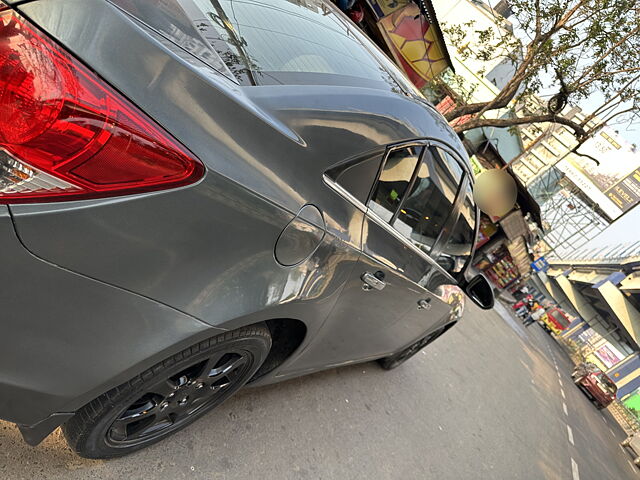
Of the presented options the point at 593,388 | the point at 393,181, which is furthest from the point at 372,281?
the point at 593,388

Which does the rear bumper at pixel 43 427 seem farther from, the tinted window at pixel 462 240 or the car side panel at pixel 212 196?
the tinted window at pixel 462 240

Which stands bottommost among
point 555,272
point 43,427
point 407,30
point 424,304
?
point 43,427

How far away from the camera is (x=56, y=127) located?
0.97 meters

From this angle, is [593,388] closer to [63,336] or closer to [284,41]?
[284,41]

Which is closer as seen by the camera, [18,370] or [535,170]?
[18,370]

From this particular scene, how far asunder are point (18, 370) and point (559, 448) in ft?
22.3

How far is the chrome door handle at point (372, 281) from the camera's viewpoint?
2.10 m

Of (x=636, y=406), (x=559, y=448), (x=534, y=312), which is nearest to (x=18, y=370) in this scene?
(x=559, y=448)

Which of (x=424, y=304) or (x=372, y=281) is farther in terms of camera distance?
(x=424, y=304)

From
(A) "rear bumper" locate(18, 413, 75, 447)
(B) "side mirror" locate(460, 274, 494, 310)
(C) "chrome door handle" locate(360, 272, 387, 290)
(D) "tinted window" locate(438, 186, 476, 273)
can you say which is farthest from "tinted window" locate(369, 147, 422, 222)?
(A) "rear bumper" locate(18, 413, 75, 447)

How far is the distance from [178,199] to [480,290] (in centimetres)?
269

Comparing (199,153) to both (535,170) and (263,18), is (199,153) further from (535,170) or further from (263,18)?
(535,170)

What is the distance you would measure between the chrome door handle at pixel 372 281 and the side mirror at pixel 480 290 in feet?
4.05

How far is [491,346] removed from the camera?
7.91m
